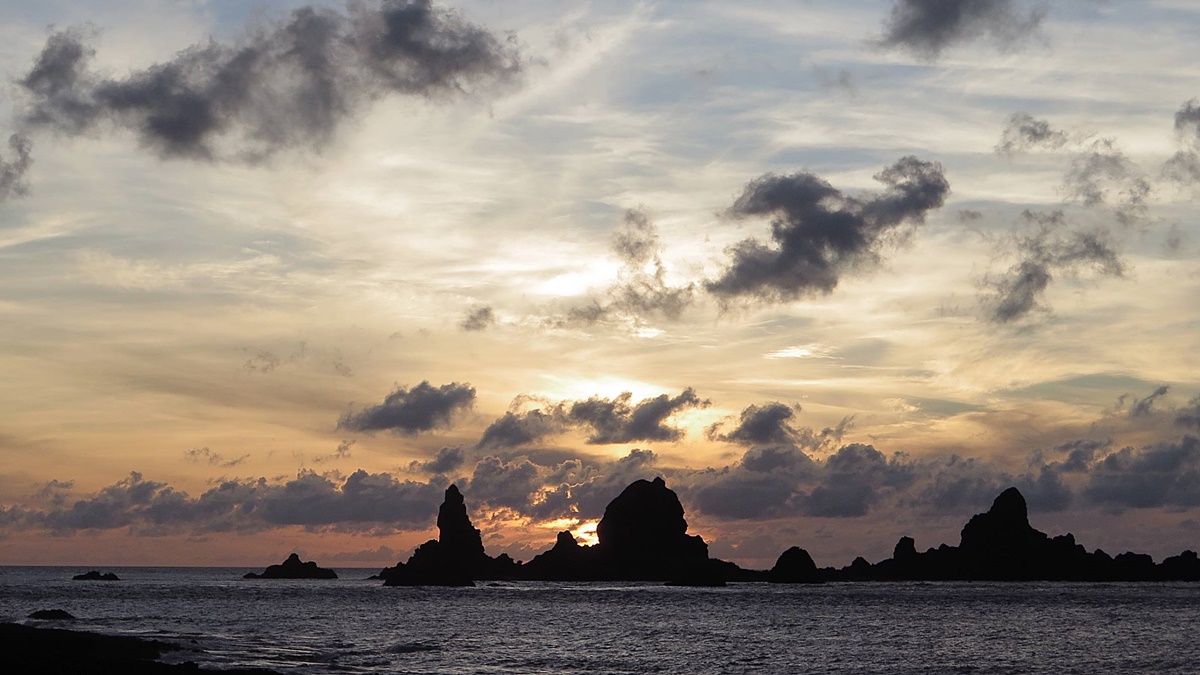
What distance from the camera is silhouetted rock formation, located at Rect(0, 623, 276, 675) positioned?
6500 cm

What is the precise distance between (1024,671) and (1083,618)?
7681 cm

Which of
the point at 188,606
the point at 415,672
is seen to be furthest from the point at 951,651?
the point at 188,606

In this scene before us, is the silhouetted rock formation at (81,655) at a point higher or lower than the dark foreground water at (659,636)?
higher

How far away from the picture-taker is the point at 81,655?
245ft

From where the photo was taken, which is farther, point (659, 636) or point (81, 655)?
point (659, 636)

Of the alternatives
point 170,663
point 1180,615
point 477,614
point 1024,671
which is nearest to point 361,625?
point 477,614

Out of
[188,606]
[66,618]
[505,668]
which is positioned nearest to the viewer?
[505,668]

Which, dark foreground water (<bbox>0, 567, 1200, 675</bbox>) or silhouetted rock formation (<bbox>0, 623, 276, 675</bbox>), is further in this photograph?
dark foreground water (<bbox>0, 567, 1200, 675</bbox>)

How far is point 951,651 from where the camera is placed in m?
109

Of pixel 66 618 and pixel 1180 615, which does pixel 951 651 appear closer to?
pixel 1180 615

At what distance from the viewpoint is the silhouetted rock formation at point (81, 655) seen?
6500 cm

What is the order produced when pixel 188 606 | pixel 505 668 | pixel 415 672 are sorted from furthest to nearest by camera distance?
pixel 188 606 → pixel 505 668 → pixel 415 672

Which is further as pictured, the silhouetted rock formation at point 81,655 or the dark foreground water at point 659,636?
the dark foreground water at point 659,636

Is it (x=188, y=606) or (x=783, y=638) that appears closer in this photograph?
(x=783, y=638)
